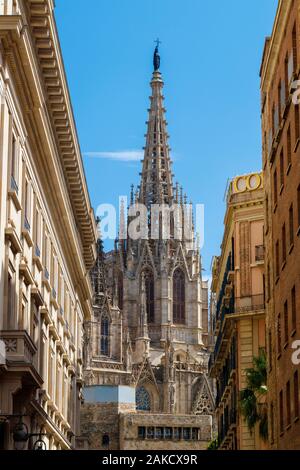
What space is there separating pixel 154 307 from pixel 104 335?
1249cm

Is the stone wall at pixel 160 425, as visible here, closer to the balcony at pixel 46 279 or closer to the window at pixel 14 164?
the balcony at pixel 46 279

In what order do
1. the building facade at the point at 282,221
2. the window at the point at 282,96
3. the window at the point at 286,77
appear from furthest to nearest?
the window at the point at 282,96
the window at the point at 286,77
the building facade at the point at 282,221

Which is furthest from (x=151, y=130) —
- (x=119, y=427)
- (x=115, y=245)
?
(x=119, y=427)

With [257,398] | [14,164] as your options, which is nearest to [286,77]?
[14,164]

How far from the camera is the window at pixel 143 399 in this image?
15175 cm

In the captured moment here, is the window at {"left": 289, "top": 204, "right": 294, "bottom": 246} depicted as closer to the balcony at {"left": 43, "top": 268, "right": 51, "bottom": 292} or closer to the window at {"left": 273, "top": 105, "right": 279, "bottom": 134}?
the window at {"left": 273, "top": 105, "right": 279, "bottom": 134}

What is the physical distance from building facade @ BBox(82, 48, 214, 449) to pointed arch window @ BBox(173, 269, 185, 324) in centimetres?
14

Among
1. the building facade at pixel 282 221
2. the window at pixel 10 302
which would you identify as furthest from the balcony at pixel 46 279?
the window at pixel 10 302

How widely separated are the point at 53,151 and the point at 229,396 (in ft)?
84.3

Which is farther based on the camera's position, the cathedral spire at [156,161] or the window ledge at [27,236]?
the cathedral spire at [156,161]

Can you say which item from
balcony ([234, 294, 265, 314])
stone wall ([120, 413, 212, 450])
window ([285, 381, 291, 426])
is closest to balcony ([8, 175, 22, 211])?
window ([285, 381, 291, 426])

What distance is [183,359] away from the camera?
531 feet

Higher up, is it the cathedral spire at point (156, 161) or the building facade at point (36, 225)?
the cathedral spire at point (156, 161)

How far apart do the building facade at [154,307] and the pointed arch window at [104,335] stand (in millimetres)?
125
